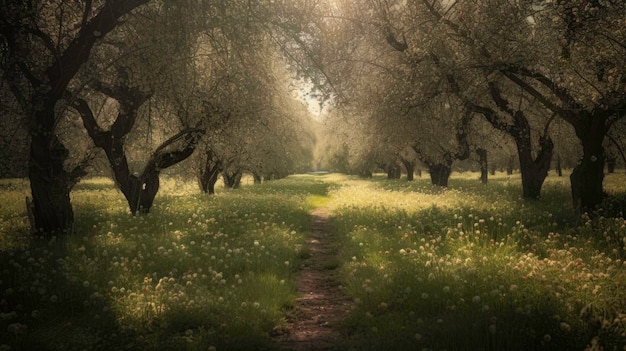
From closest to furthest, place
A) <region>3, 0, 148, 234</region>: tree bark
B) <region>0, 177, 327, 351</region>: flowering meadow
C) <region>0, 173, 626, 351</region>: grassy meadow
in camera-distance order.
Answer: <region>0, 173, 626, 351</region>: grassy meadow
<region>0, 177, 327, 351</region>: flowering meadow
<region>3, 0, 148, 234</region>: tree bark

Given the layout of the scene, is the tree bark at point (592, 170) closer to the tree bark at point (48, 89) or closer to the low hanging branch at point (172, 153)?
the low hanging branch at point (172, 153)

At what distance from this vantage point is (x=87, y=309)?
6305 mm

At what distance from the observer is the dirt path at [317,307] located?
18.5 feet

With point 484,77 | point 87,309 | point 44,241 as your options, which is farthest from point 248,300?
point 484,77

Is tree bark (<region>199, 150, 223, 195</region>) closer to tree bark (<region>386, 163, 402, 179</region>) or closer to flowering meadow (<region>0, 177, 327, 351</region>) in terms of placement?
flowering meadow (<region>0, 177, 327, 351</region>)

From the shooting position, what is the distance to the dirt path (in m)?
5.65

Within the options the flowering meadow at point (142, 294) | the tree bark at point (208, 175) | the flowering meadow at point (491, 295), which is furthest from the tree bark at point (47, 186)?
the tree bark at point (208, 175)

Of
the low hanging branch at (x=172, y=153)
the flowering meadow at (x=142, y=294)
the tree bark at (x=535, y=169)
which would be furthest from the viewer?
the tree bark at (x=535, y=169)

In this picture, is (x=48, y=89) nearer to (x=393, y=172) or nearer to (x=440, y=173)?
(x=440, y=173)

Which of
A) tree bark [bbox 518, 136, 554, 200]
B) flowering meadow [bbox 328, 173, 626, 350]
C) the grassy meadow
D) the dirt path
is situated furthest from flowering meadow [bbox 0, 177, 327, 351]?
tree bark [bbox 518, 136, 554, 200]

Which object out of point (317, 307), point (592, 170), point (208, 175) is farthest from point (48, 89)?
point (208, 175)

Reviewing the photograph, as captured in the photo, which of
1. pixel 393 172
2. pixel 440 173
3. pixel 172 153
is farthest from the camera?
pixel 393 172

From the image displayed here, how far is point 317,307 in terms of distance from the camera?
7.21 metres

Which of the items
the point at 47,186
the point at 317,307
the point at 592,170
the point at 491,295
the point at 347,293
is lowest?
the point at 317,307
